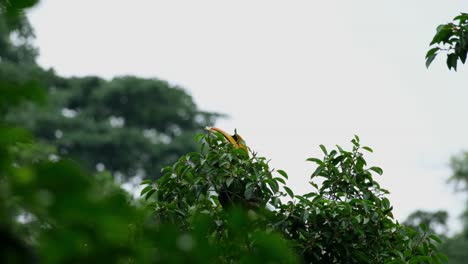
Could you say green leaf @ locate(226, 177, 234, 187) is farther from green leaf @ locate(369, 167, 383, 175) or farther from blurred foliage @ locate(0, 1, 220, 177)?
blurred foliage @ locate(0, 1, 220, 177)

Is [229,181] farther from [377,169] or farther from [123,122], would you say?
[123,122]

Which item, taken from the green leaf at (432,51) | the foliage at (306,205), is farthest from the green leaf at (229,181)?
the green leaf at (432,51)

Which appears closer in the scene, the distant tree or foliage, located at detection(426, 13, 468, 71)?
foliage, located at detection(426, 13, 468, 71)

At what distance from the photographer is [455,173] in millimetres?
30203

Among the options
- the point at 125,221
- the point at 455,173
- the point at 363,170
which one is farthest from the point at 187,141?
the point at 125,221

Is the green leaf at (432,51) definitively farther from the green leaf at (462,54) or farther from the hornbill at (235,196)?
the hornbill at (235,196)

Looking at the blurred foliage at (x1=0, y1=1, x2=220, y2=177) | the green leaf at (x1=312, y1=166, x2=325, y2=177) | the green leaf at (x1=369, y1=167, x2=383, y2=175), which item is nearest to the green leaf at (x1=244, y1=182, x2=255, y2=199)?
the green leaf at (x1=312, y1=166, x2=325, y2=177)

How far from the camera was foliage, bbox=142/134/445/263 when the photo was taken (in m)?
3.58

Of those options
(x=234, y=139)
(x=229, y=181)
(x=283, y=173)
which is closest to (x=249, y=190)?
(x=229, y=181)

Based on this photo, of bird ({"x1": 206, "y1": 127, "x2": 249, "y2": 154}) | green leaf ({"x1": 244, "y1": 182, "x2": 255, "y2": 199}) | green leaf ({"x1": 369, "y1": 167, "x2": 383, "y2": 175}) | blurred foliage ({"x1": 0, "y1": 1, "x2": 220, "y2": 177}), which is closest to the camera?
green leaf ({"x1": 244, "y1": 182, "x2": 255, "y2": 199})

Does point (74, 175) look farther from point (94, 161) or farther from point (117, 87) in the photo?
point (117, 87)

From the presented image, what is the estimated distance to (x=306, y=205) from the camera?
3658 millimetres

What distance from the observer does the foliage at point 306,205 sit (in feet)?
11.7

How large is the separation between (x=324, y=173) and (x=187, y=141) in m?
28.0
